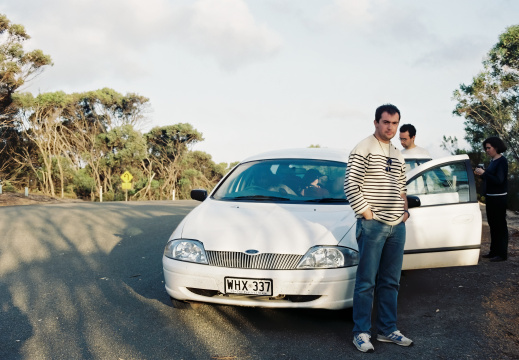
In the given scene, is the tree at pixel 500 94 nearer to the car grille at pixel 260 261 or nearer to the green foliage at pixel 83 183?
the car grille at pixel 260 261

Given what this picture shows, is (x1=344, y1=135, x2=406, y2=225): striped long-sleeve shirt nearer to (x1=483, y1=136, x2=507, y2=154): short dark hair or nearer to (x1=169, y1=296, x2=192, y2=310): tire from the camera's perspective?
(x1=169, y1=296, x2=192, y2=310): tire

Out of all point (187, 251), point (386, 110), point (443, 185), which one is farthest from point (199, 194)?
point (443, 185)

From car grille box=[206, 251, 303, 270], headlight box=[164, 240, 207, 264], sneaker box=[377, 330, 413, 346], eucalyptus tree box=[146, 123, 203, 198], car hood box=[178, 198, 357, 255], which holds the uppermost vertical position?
eucalyptus tree box=[146, 123, 203, 198]

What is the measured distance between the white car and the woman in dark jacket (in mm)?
2047

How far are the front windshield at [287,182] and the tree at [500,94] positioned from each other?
22.1m

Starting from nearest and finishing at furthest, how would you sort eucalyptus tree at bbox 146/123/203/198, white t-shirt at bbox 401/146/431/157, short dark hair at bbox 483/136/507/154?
1. white t-shirt at bbox 401/146/431/157
2. short dark hair at bbox 483/136/507/154
3. eucalyptus tree at bbox 146/123/203/198

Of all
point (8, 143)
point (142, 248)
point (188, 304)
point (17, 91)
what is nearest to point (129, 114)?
point (8, 143)

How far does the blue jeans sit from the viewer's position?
3.88 meters

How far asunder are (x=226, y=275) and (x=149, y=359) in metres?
0.86

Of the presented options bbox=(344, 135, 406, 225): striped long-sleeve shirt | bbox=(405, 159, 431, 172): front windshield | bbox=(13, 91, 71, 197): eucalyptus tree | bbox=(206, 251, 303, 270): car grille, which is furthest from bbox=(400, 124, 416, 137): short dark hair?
bbox=(13, 91, 71, 197): eucalyptus tree

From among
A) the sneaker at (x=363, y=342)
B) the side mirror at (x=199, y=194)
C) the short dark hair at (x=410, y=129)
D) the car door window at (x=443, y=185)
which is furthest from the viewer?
the short dark hair at (x=410, y=129)

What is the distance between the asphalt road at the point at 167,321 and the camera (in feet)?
12.5

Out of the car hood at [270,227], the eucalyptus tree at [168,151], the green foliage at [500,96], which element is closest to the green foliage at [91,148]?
the eucalyptus tree at [168,151]

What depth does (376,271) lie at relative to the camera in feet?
13.0
